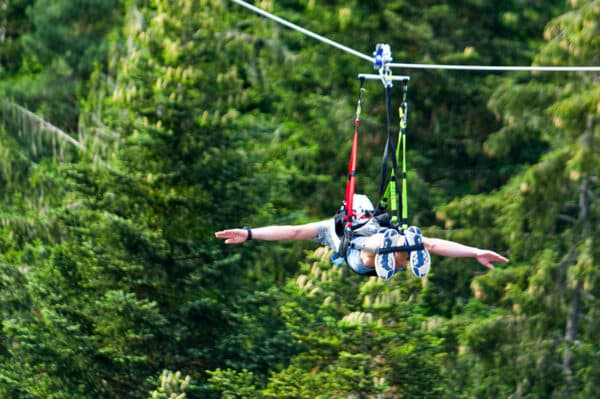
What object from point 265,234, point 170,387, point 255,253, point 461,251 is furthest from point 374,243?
point 255,253

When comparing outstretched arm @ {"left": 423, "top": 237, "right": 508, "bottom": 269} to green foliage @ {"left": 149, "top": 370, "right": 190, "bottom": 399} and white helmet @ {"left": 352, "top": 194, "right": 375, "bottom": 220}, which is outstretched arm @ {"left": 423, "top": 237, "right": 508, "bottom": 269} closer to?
white helmet @ {"left": 352, "top": 194, "right": 375, "bottom": 220}

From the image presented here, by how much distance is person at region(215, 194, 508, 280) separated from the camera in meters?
7.25

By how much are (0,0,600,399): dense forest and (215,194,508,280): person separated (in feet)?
21.4

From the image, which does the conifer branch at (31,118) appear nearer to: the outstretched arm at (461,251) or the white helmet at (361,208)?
the white helmet at (361,208)

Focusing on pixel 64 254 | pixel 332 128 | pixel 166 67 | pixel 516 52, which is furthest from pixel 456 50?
pixel 64 254

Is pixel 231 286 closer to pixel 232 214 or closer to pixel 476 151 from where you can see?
pixel 232 214

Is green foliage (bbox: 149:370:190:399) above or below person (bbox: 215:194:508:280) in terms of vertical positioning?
below

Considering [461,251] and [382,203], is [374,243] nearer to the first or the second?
[461,251]

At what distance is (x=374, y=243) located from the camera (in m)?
7.46

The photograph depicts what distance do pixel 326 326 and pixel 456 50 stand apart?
27.2 feet

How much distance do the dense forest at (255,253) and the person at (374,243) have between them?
21.4ft

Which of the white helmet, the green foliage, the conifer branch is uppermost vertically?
the white helmet

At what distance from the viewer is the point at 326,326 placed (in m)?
15.3

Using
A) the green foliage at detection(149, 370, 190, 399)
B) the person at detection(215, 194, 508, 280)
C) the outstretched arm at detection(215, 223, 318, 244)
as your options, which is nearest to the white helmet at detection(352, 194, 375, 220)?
the person at detection(215, 194, 508, 280)
